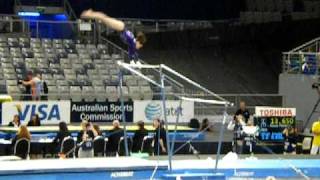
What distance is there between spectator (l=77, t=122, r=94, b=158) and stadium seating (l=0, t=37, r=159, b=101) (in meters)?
7.51

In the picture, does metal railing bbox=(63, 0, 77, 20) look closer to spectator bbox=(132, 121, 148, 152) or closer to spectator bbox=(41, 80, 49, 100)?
spectator bbox=(41, 80, 49, 100)

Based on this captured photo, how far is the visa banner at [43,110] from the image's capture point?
65.8 feet

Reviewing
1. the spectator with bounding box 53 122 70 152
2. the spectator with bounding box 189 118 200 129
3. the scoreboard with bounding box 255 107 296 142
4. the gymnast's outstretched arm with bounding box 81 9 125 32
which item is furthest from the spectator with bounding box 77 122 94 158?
the spectator with bounding box 189 118 200 129

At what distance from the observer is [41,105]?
2052cm

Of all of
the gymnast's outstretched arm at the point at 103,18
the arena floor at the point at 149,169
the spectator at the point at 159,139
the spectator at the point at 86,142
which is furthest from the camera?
the spectator at the point at 159,139

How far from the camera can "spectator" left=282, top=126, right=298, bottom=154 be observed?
17.4 m

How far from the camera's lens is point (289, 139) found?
57.0 ft

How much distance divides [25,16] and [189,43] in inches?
293

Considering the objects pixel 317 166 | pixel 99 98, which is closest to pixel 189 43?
pixel 99 98

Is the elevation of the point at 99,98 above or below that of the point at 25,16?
below

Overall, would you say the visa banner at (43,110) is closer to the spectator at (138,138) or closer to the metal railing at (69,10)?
the spectator at (138,138)

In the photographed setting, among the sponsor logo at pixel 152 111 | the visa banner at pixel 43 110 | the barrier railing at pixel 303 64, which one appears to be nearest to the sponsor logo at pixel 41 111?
the visa banner at pixel 43 110

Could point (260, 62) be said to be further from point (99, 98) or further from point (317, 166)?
point (317, 166)

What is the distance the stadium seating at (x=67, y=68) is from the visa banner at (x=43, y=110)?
1.74 meters
